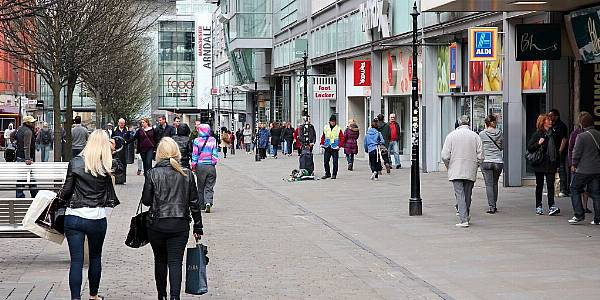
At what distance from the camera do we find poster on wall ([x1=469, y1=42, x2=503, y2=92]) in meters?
25.3

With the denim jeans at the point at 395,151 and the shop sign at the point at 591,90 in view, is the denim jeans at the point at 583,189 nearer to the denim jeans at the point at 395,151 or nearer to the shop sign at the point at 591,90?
→ the shop sign at the point at 591,90

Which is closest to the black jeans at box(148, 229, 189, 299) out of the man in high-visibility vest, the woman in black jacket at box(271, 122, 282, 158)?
the man in high-visibility vest

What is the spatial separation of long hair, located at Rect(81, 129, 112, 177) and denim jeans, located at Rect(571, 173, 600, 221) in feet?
28.8

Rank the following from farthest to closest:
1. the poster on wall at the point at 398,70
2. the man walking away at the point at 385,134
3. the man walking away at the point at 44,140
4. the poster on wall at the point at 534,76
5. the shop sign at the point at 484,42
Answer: the man walking away at the point at 44,140 < the poster on wall at the point at 398,70 < the man walking away at the point at 385,134 < the shop sign at the point at 484,42 < the poster on wall at the point at 534,76

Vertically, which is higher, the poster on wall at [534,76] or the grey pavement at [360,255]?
the poster on wall at [534,76]

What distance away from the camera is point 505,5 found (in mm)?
20172

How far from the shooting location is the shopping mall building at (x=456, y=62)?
2025 cm

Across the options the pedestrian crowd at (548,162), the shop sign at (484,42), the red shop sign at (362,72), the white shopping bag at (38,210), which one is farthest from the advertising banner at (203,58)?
the white shopping bag at (38,210)

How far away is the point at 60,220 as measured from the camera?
924 centimetres

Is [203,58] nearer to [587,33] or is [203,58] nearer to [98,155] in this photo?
[587,33]

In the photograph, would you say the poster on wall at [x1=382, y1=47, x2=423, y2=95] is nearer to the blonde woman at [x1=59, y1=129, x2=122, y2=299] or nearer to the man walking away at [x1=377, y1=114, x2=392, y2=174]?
the man walking away at [x1=377, y1=114, x2=392, y2=174]

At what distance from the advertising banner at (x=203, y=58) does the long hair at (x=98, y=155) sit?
93.7m

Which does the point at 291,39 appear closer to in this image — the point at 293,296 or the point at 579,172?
the point at 579,172

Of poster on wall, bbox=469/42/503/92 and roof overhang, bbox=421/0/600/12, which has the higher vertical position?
roof overhang, bbox=421/0/600/12
